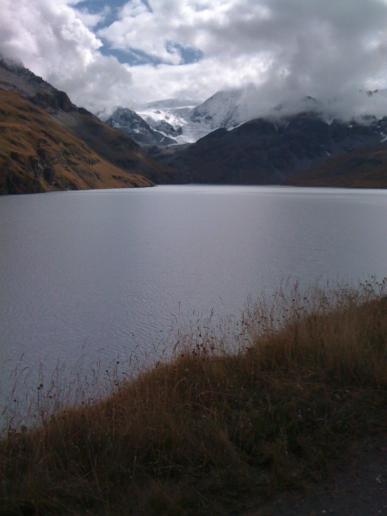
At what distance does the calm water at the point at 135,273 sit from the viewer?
1809 cm

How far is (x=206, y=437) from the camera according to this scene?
6.59 meters

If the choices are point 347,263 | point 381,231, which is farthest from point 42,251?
point 381,231

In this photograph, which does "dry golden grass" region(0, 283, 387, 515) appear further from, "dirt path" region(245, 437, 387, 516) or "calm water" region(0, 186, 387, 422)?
"calm water" region(0, 186, 387, 422)

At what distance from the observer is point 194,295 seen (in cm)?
2433

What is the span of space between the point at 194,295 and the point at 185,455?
17993 millimetres

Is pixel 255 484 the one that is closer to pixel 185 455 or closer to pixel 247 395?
pixel 185 455

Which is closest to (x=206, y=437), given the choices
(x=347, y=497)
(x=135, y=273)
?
(x=347, y=497)

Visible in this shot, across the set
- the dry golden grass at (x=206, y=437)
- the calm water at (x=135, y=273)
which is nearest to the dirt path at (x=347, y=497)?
the dry golden grass at (x=206, y=437)

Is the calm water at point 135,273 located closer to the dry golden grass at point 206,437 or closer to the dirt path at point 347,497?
the dry golden grass at point 206,437

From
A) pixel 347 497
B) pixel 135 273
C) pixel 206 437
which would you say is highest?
pixel 135 273

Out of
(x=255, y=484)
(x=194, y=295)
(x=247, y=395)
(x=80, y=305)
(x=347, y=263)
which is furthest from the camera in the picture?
(x=347, y=263)

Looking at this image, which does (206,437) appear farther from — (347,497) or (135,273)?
(135,273)

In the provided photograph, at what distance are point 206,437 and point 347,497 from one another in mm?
1854

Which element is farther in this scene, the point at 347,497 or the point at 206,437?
the point at 206,437
